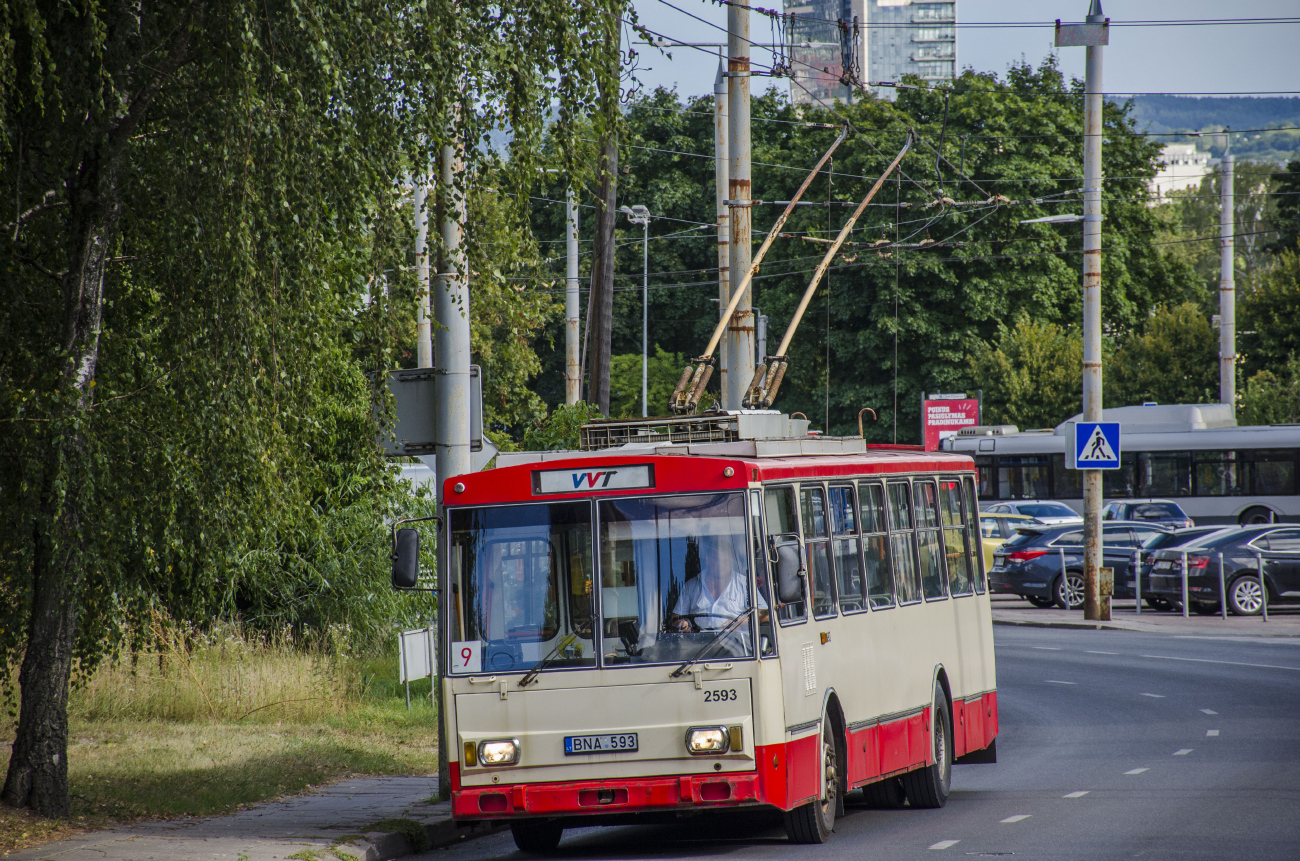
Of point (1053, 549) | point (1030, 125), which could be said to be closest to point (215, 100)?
point (1053, 549)

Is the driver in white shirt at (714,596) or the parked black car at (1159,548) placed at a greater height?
the driver in white shirt at (714,596)

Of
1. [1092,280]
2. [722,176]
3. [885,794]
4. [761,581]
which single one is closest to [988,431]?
[1092,280]

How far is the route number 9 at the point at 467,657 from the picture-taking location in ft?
31.6

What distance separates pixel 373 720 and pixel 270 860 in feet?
22.4

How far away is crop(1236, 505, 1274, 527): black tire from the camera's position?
43.2m

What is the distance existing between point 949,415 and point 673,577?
1613 inches

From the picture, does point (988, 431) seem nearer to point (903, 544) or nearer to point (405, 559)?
point (903, 544)

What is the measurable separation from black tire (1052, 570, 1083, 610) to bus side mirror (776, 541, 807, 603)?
23.0 m

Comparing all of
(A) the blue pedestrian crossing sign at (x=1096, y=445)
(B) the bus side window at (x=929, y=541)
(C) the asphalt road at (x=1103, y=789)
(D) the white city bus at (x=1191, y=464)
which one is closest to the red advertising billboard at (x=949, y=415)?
(D) the white city bus at (x=1191, y=464)

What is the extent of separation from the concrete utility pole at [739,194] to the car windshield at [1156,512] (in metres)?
24.5

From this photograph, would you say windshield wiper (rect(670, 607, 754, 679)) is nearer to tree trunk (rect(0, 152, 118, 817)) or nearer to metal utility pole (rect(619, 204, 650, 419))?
tree trunk (rect(0, 152, 118, 817))

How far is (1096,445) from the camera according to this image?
26.3m

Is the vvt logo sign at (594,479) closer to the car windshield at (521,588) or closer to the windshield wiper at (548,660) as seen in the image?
the car windshield at (521,588)

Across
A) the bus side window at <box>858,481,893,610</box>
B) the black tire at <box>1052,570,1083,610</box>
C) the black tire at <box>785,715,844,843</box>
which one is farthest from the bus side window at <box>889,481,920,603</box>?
the black tire at <box>1052,570,1083,610</box>
